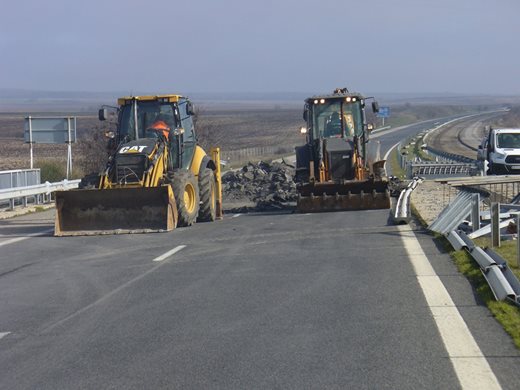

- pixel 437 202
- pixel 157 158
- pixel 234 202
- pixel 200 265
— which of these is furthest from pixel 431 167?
pixel 200 265

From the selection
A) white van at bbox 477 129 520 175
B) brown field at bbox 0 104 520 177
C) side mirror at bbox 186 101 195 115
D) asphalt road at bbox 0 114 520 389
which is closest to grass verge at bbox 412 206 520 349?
asphalt road at bbox 0 114 520 389

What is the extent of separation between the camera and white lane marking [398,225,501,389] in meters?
6.12

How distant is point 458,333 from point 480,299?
60.3 inches

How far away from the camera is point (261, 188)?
30125mm

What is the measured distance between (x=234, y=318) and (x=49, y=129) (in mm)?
24342

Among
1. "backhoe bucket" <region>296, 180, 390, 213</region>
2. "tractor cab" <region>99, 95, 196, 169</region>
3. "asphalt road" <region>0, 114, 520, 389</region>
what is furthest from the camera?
"backhoe bucket" <region>296, 180, 390, 213</region>

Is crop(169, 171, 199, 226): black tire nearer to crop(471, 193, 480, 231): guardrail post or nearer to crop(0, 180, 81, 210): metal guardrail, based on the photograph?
crop(0, 180, 81, 210): metal guardrail

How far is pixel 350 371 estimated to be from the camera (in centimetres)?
641

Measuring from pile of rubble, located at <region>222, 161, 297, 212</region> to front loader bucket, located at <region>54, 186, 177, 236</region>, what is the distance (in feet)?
21.4

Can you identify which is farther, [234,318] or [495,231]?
[495,231]

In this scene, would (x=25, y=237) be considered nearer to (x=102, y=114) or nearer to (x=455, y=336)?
(x=102, y=114)

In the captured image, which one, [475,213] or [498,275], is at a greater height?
[475,213]

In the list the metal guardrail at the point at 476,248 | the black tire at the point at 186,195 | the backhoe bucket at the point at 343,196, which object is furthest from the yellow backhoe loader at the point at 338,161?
the metal guardrail at the point at 476,248

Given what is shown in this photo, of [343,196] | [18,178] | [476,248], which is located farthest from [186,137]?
[476,248]
